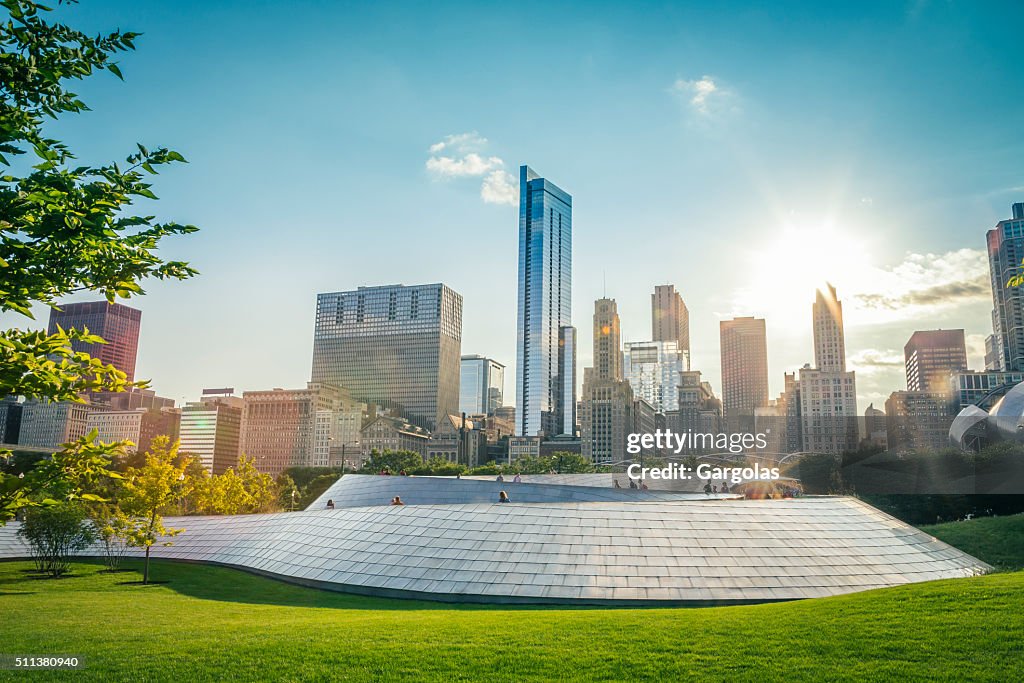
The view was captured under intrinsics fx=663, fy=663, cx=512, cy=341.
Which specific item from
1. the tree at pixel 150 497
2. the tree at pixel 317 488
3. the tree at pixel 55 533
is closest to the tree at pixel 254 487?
the tree at pixel 55 533

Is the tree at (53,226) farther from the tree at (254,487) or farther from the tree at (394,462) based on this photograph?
the tree at (394,462)

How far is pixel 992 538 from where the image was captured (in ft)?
142

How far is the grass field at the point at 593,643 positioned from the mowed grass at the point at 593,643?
0.05 meters

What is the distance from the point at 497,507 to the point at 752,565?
43.6 ft

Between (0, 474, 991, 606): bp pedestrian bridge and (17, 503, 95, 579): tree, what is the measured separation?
314 inches

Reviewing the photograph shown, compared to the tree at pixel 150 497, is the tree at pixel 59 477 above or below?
above

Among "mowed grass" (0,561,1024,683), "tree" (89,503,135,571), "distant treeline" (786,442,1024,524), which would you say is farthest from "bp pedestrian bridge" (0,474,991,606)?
"distant treeline" (786,442,1024,524)

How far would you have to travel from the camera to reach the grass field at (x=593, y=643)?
14906 mm

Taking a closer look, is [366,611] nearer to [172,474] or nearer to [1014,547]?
[172,474]

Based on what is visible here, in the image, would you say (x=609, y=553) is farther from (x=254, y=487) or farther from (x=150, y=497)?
(x=254, y=487)

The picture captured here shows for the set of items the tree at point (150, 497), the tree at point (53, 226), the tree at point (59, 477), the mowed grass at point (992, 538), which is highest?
the tree at point (53, 226)

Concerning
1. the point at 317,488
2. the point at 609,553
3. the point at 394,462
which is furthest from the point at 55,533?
the point at 394,462

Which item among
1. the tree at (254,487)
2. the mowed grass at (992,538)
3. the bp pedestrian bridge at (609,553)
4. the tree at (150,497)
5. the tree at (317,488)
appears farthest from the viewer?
the tree at (317,488)

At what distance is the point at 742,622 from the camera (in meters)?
18.3
